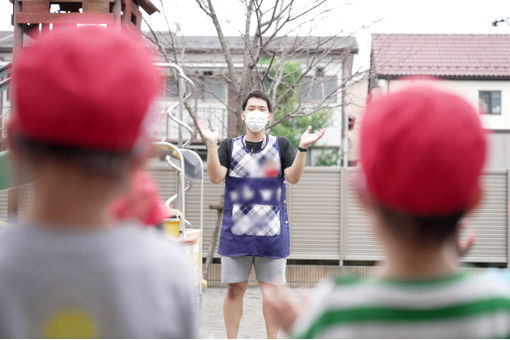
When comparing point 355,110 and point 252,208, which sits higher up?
point 355,110

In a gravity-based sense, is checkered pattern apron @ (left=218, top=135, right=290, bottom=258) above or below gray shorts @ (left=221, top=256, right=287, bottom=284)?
above

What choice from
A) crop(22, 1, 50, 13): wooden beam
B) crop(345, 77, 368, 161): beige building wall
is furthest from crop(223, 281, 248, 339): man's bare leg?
crop(22, 1, 50, 13): wooden beam

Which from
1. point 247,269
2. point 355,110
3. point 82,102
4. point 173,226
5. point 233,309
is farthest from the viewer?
point 355,110

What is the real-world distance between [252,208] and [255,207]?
0.07 ft

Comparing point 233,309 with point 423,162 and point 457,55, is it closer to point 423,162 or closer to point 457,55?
point 423,162

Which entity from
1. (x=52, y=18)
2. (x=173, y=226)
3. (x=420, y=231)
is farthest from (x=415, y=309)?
(x=52, y=18)

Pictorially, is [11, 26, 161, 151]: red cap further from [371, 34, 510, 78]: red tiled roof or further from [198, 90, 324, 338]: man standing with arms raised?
[371, 34, 510, 78]: red tiled roof

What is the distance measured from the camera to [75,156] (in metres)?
1.13

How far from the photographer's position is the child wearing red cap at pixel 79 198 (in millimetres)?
1111

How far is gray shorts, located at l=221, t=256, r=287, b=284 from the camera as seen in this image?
13.8ft

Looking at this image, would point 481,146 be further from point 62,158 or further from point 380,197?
point 62,158

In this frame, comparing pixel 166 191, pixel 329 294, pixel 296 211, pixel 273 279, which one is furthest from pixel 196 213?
pixel 329 294

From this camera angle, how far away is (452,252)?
1.23 m

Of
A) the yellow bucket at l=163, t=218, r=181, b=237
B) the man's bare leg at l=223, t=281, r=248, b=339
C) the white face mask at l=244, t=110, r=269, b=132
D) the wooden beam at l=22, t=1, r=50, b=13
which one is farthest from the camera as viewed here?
the wooden beam at l=22, t=1, r=50, b=13
